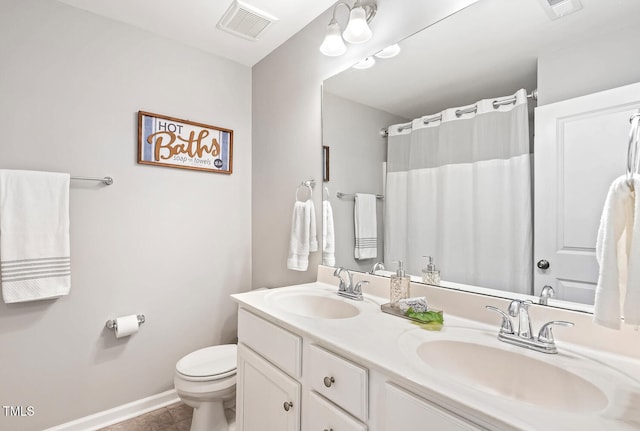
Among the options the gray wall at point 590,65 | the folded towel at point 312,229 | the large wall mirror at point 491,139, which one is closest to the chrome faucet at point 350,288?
the large wall mirror at point 491,139

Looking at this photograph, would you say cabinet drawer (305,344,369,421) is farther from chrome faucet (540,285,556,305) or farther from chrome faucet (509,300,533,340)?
chrome faucet (540,285,556,305)

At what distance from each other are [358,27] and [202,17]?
3.29ft

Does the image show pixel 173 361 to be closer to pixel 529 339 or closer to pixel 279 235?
pixel 279 235

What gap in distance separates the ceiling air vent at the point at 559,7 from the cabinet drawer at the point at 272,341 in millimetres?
1361

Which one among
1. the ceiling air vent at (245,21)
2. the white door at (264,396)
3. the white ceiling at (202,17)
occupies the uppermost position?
the white ceiling at (202,17)

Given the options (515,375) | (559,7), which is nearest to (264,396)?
(515,375)

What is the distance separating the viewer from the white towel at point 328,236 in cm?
178

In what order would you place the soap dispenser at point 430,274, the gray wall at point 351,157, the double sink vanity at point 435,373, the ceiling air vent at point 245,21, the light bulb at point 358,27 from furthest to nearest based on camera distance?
the ceiling air vent at point 245,21 → the gray wall at point 351,157 → the light bulb at point 358,27 → the soap dispenser at point 430,274 → the double sink vanity at point 435,373

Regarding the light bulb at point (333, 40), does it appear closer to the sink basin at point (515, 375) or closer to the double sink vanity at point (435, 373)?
the double sink vanity at point (435, 373)

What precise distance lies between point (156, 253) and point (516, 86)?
6.81 feet

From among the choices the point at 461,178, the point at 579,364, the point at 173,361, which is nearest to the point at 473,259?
the point at 461,178

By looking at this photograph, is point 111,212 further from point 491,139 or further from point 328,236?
point 491,139

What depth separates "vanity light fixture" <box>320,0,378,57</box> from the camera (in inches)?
55.9

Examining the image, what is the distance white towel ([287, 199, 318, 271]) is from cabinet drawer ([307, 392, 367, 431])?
0.87m
